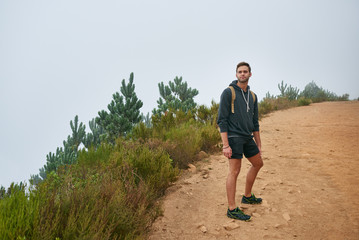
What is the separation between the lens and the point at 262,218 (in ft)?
10.5

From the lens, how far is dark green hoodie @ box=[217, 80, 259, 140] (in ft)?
10.3

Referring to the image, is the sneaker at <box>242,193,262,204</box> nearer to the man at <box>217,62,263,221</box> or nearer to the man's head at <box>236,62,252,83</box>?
the man at <box>217,62,263,221</box>

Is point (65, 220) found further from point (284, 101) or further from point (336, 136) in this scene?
point (284, 101)

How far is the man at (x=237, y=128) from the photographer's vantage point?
309 centimetres

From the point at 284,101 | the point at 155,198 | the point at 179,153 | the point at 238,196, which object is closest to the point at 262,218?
the point at 238,196

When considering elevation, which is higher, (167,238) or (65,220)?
(65,220)

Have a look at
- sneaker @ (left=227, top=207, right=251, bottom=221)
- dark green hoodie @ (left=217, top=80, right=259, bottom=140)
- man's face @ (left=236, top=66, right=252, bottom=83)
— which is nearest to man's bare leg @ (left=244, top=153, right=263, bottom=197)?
dark green hoodie @ (left=217, top=80, right=259, bottom=140)

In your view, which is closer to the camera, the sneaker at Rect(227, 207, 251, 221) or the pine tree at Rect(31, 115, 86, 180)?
the sneaker at Rect(227, 207, 251, 221)

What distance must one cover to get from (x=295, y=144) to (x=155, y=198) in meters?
5.07

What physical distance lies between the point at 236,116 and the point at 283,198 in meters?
1.70

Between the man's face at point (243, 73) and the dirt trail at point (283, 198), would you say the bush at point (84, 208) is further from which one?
the man's face at point (243, 73)

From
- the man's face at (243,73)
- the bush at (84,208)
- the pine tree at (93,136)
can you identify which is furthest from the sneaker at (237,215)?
the pine tree at (93,136)

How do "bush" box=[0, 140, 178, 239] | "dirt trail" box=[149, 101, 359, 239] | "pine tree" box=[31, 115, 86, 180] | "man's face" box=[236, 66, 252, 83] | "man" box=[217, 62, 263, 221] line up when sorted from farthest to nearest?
"pine tree" box=[31, 115, 86, 180]
"man's face" box=[236, 66, 252, 83]
"man" box=[217, 62, 263, 221]
"dirt trail" box=[149, 101, 359, 239]
"bush" box=[0, 140, 178, 239]

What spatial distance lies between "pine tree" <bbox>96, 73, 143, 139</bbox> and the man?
7.71m
